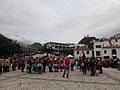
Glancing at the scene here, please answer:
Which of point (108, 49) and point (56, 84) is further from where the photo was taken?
point (108, 49)

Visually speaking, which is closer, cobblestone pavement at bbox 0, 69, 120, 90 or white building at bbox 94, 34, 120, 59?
cobblestone pavement at bbox 0, 69, 120, 90

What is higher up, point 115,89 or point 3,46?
point 3,46

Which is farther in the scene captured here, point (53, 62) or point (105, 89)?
point (53, 62)

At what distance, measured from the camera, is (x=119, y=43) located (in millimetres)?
75000

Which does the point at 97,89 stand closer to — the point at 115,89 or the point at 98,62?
the point at 115,89

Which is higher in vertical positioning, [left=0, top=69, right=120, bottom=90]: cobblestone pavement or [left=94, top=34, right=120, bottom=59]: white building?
[left=94, top=34, right=120, bottom=59]: white building

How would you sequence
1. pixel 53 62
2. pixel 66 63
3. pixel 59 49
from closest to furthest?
1. pixel 66 63
2. pixel 53 62
3. pixel 59 49

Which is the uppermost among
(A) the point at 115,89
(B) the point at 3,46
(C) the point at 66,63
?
(B) the point at 3,46

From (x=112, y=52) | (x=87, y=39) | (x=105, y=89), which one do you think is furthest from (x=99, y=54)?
(x=105, y=89)

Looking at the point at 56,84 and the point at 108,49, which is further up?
the point at 108,49

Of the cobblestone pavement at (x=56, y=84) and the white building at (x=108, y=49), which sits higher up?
the white building at (x=108, y=49)

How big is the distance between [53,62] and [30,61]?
3.36m

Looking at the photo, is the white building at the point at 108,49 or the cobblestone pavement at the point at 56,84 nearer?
the cobblestone pavement at the point at 56,84

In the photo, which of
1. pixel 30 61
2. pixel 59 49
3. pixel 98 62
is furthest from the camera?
pixel 59 49
